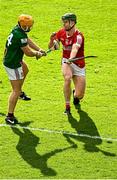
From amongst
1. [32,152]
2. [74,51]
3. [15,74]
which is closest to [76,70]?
[74,51]

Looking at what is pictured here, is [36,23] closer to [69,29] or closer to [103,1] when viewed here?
[103,1]

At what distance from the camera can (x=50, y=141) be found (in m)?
10.9

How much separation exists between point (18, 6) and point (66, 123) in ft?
35.5

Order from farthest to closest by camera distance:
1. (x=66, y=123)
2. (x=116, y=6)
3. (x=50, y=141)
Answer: (x=116, y=6), (x=66, y=123), (x=50, y=141)

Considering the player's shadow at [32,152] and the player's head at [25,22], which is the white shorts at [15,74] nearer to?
the player's head at [25,22]

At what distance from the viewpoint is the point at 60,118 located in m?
12.1

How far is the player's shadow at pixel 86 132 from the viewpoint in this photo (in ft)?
34.7

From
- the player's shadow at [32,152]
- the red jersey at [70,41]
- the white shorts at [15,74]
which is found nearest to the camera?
the player's shadow at [32,152]

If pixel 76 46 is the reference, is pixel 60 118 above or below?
below

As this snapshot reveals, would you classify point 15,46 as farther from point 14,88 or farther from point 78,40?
point 78,40

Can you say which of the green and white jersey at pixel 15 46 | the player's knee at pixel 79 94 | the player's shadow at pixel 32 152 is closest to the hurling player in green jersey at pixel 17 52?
the green and white jersey at pixel 15 46

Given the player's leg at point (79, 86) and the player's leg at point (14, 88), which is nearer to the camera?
the player's leg at point (14, 88)

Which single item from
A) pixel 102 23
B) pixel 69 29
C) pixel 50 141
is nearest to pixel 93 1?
pixel 102 23

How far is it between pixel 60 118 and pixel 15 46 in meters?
1.80
